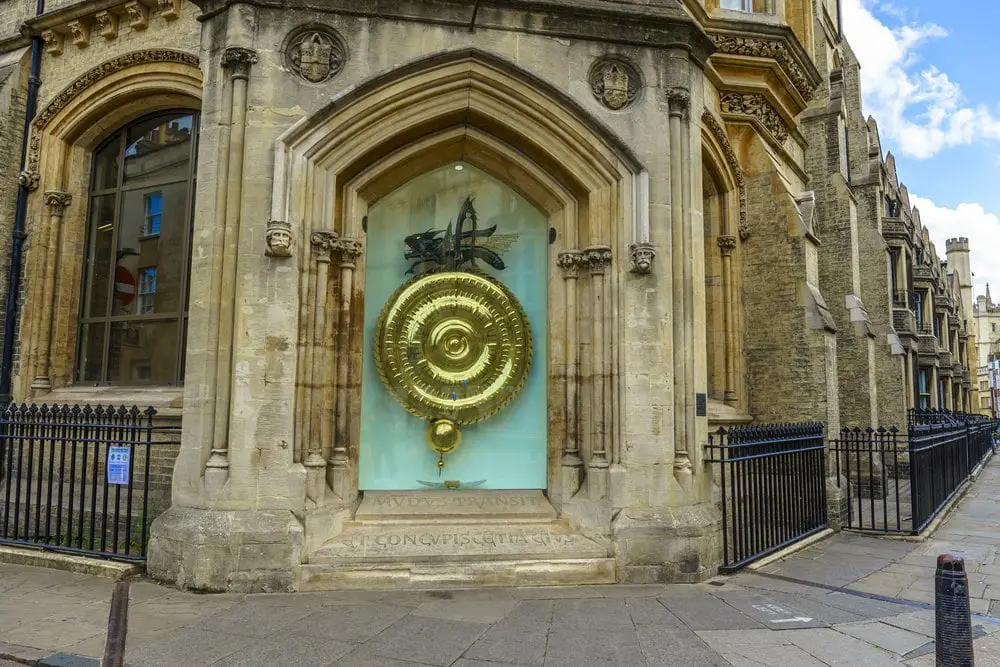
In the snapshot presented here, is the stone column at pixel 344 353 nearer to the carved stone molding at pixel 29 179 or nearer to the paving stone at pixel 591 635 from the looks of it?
the paving stone at pixel 591 635

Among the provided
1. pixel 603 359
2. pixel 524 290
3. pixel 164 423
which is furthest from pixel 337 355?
pixel 164 423

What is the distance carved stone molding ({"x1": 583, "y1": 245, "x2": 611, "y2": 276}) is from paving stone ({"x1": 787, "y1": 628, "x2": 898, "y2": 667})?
3.62 meters

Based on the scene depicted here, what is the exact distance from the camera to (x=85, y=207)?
10250mm

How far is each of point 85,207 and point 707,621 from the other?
398 inches

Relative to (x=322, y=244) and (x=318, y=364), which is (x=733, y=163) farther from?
(x=318, y=364)

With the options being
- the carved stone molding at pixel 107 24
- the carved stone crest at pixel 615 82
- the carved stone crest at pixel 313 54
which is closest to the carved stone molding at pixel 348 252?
the carved stone crest at pixel 313 54

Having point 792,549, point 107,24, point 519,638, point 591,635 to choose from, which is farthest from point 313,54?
point 792,549

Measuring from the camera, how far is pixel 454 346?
7.34 meters

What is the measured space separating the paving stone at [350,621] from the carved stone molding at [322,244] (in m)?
3.12

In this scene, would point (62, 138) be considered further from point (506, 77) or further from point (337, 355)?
point (506, 77)

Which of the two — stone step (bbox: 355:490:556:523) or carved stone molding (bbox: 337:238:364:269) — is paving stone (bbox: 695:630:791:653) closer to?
stone step (bbox: 355:490:556:523)

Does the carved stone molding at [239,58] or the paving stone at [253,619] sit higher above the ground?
the carved stone molding at [239,58]

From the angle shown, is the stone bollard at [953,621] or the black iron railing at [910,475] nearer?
the stone bollard at [953,621]

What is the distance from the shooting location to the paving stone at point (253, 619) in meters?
4.84
